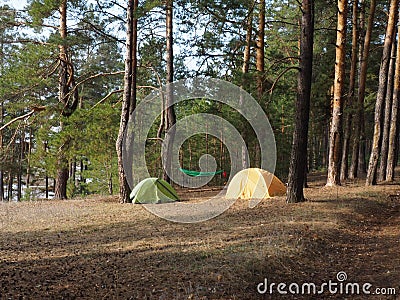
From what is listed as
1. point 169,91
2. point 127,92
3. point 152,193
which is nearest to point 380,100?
point 169,91

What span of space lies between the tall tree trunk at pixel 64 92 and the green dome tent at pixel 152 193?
3.34 metres

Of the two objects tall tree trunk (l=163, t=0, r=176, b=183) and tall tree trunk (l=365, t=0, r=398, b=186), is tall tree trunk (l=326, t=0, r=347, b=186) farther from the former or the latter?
tall tree trunk (l=163, t=0, r=176, b=183)

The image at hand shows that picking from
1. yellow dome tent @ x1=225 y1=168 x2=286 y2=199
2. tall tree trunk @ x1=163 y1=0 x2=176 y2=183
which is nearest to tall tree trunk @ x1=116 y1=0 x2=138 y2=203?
tall tree trunk @ x1=163 y1=0 x2=176 y2=183

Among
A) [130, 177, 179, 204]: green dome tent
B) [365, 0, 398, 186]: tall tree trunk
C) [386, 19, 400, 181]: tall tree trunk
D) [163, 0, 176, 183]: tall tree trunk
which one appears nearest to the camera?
[130, 177, 179, 204]: green dome tent

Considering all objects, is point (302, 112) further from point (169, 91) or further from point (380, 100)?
point (169, 91)

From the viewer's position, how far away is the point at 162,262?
541cm

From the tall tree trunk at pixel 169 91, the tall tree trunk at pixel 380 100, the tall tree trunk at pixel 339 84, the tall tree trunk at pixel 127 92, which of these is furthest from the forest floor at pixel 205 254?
the tall tree trunk at pixel 169 91

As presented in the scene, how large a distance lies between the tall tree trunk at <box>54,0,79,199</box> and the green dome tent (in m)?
Result: 3.34

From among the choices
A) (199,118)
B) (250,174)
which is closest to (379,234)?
(250,174)

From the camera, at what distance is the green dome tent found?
1177cm

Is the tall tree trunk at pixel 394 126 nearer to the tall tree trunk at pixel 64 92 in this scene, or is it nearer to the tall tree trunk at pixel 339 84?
the tall tree trunk at pixel 339 84

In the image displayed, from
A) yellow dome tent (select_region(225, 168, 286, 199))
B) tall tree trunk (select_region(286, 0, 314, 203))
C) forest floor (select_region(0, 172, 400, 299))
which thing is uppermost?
tall tree trunk (select_region(286, 0, 314, 203))

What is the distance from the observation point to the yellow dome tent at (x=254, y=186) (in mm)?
11789

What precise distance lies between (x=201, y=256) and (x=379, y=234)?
345 centimetres
